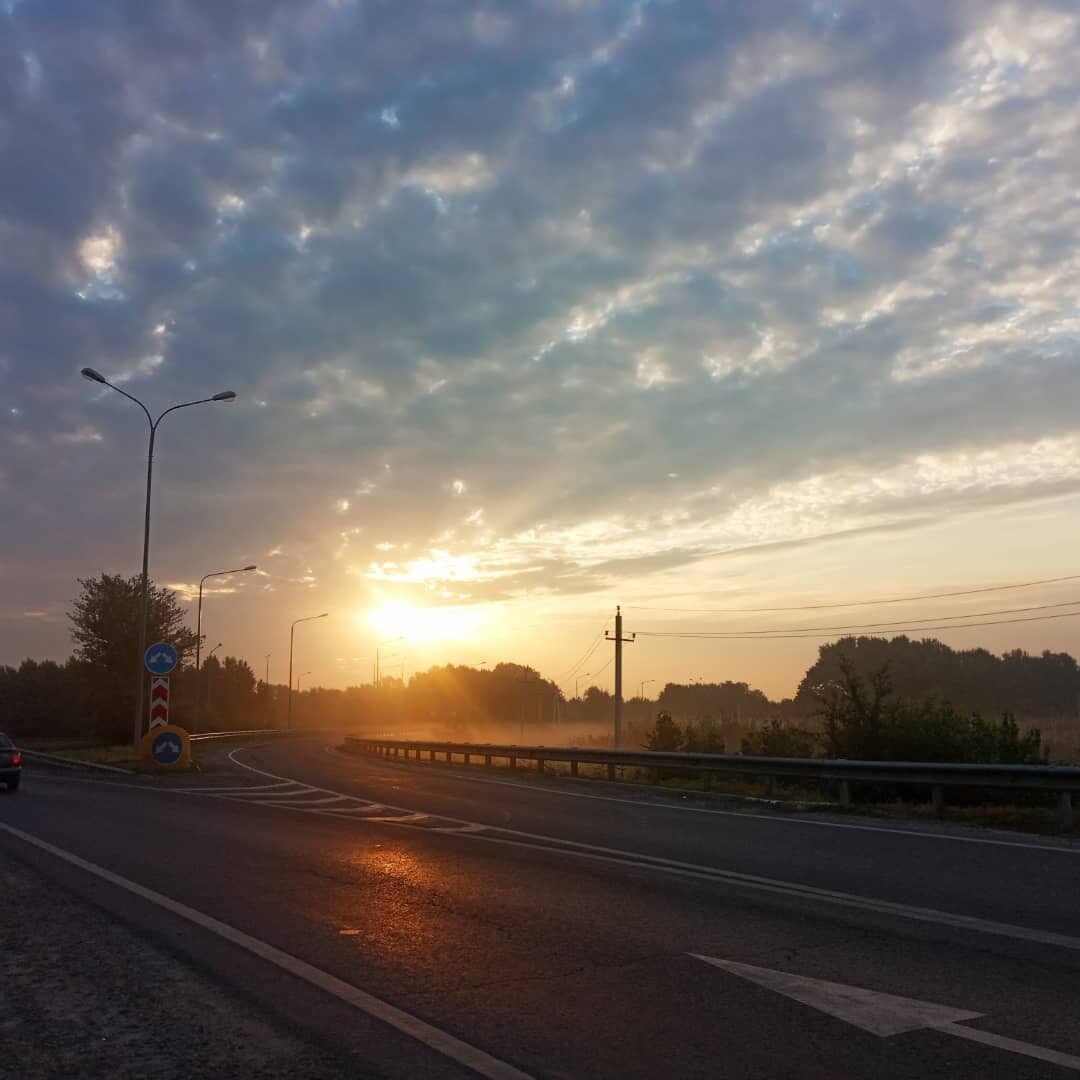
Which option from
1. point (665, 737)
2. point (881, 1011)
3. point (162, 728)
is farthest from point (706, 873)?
point (665, 737)

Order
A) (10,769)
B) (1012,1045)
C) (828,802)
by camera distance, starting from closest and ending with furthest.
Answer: (1012,1045)
(828,802)
(10,769)

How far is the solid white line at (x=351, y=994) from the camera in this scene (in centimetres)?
504

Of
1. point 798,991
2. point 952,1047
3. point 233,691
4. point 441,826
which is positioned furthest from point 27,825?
point 233,691

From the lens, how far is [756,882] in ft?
32.7

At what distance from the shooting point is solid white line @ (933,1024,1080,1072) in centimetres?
494

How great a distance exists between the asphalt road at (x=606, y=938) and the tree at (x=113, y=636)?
5299 cm

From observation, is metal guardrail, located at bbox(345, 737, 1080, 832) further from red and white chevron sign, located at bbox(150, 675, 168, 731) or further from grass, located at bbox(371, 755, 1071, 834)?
red and white chevron sign, located at bbox(150, 675, 168, 731)

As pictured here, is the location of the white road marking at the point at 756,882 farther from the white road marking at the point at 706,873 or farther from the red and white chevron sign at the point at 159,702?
the red and white chevron sign at the point at 159,702

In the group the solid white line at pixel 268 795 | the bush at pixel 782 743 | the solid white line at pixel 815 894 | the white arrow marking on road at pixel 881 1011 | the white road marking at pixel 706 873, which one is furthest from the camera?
the bush at pixel 782 743

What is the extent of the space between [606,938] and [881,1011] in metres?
2.35

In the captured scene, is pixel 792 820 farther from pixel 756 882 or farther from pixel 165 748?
pixel 165 748

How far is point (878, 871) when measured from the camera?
34.8 feet

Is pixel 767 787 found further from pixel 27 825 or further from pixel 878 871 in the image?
pixel 27 825

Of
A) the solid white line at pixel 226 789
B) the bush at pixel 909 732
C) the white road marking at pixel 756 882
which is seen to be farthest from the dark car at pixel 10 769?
the bush at pixel 909 732
